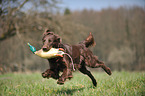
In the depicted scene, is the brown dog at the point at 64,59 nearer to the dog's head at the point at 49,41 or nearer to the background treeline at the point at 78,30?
the dog's head at the point at 49,41

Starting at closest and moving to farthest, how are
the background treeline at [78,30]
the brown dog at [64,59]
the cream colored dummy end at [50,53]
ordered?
the cream colored dummy end at [50,53]
the brown dog at [64,59]
the background treeline at [78,30]

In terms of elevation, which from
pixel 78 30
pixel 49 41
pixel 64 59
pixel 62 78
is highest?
pixel 78 30

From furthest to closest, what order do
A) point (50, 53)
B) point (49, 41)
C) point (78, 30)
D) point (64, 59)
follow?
point (78, 30) < point (64, 59) < point (49, 41) < point (50, 53)

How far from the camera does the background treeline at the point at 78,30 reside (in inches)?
389

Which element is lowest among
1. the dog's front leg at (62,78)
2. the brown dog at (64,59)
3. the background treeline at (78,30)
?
the dog's front leg at (62,78)

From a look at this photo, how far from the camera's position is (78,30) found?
12.0 meters

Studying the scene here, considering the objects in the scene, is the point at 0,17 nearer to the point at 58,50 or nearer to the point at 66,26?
the point at 66,26

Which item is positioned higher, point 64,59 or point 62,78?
point 64,59

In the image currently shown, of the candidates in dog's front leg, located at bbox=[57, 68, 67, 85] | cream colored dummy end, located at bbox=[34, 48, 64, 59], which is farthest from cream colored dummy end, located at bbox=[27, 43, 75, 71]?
dog's front leg, located at bbox=[57, 68, 67, 85]

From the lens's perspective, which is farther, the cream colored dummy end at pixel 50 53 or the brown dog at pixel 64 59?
the brown dog at pixel 64 59

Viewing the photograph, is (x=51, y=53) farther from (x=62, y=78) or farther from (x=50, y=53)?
(x=62, y=78)

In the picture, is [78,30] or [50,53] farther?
[78,30]

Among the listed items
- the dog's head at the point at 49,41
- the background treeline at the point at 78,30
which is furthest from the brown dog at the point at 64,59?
the background treeline at the point at 78,30

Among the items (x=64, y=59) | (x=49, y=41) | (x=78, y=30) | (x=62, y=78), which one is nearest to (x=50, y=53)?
(x=49, y=41)
